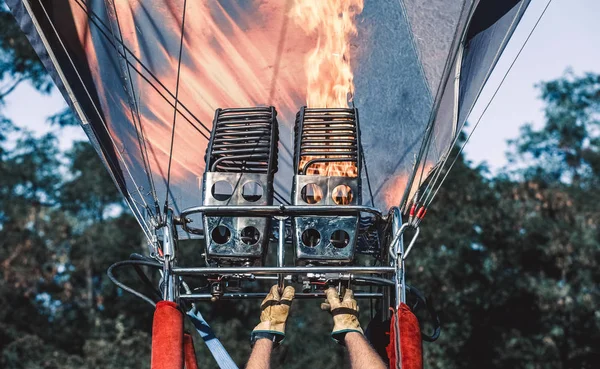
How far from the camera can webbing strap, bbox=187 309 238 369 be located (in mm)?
2984

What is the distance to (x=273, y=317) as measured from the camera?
2.88 metres

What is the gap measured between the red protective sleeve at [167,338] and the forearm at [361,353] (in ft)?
1.86

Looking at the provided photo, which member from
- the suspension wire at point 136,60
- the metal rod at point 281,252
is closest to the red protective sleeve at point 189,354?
the metal rod at point 281,252

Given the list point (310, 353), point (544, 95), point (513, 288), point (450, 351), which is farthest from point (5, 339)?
point (544, 95)

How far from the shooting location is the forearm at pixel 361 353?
8.96ft

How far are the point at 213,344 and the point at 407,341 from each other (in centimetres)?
79

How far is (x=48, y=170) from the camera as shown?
66.1 feet

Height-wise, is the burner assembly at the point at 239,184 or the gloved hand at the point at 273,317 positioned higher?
the burner assembly at the point at 239,184

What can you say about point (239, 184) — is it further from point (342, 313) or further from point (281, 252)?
point (342, 313)

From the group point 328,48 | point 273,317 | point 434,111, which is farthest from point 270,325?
point 328,48

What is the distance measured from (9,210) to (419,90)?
15.1 m

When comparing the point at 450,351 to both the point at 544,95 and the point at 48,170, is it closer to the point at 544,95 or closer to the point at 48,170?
the point at 544,95

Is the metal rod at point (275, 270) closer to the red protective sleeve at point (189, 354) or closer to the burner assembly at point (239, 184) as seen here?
the burner assembly at point (239, 184)

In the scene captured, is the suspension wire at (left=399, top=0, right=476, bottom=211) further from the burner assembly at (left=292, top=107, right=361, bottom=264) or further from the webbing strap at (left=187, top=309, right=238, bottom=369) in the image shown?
the webbing strap at (left=187, top=309, right=238, bottom=369)
